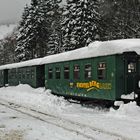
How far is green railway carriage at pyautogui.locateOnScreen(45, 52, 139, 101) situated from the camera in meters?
16.8

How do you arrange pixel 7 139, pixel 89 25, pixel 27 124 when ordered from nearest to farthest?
1. pixel 7 139
2. pixel 27 124
3. pixel 89 25

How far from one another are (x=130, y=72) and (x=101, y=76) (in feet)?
5.54

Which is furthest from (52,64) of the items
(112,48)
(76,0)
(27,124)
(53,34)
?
(53,34)

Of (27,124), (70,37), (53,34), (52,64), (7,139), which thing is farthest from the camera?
(53,34)

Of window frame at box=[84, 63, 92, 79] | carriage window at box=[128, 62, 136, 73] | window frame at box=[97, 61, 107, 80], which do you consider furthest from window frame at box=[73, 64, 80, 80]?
carriage window at box=[128, 62, 136, 73]

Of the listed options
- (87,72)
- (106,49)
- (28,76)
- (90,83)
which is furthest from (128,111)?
(28,76)

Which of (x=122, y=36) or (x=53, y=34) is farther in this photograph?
(x=53, y=34)

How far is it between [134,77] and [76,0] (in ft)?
89.7

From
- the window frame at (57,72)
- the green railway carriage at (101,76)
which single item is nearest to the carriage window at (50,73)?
the window frame at (57,72)

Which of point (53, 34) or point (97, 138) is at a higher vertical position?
point (53, 34)

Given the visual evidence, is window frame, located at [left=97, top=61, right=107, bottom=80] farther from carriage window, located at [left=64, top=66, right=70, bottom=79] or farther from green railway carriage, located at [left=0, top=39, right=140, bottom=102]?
carriage window, located at [left=64, top=66, right=70, bottom=79]

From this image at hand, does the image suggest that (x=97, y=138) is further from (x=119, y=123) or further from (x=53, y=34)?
(x=53, y=34)

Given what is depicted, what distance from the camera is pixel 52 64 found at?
25.8 metres

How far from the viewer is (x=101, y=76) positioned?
59.7 ft
